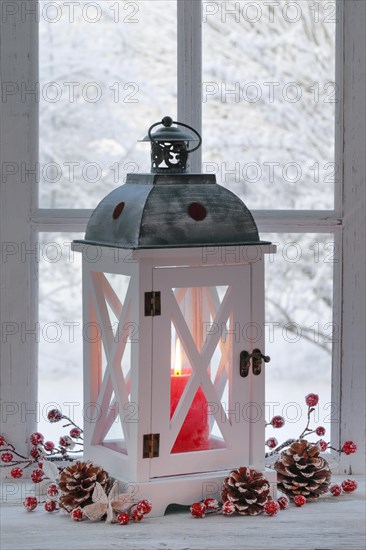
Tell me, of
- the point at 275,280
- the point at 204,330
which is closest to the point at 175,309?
the point at 204,330

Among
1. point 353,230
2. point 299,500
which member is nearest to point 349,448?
point 299,500

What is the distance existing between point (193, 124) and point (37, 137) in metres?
0.28

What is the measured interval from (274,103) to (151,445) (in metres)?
0.72

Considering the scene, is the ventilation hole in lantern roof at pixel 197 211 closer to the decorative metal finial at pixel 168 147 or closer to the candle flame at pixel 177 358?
the decorative metal finial at pixel 168 147

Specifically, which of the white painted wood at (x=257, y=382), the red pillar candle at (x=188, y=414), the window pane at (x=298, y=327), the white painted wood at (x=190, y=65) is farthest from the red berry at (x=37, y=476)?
the white painted wood at (x=190, y=65)

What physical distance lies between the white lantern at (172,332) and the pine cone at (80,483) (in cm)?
3

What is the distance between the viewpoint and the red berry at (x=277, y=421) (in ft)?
5.50

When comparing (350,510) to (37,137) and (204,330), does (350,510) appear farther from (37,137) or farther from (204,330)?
(37,137)

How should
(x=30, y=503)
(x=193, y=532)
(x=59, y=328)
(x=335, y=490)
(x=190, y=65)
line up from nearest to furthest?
(x=193, y=532)
(x=30, y=503)
(x=335, y=490)
(x=190, y=65)
(x=59, y=328)

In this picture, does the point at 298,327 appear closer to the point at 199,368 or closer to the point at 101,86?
the point at 199,368

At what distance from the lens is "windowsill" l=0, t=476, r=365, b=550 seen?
4.32ft

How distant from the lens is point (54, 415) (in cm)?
165

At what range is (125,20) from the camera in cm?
172

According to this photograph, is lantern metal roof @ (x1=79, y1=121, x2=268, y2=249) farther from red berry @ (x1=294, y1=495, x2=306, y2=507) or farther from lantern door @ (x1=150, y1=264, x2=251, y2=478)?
red berry @ (x1=294, y1=495, x2=306, y2=507)
